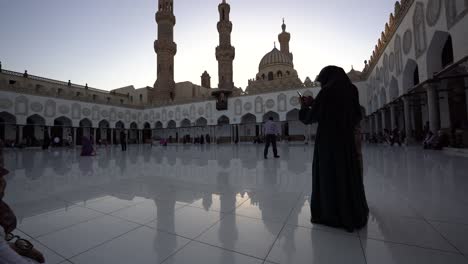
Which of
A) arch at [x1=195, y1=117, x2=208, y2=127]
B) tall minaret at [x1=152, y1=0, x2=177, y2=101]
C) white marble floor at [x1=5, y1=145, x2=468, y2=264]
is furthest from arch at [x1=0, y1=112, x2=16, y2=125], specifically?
white marble floor at [x1=5, y1=145, x2=468, y2=264]

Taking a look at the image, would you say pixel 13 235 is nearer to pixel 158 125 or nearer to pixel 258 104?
pixel 258 104

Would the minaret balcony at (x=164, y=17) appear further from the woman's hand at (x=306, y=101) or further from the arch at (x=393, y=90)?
the woman's hand at (x=306, y=101)

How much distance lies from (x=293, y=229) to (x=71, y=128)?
27.0m

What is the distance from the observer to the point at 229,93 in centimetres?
2248

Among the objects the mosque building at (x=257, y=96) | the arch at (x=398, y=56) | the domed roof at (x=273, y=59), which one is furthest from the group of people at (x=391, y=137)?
the domed roof at (x=273, y=59)

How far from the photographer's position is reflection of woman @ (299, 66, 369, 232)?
157cm

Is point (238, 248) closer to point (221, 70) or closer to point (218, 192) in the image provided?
point (218, 192)

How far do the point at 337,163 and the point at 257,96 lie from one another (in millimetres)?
19656

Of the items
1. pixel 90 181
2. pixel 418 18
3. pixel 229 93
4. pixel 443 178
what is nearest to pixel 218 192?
pixel 90 181

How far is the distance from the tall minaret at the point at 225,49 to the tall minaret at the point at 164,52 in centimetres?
675

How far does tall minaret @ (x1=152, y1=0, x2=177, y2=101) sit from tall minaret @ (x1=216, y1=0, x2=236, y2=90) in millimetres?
6749

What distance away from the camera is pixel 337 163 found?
159 centimetres

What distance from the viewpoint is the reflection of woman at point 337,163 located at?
Result: 61.9 inches

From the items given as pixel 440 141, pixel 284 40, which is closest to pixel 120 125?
pixel 284 40
